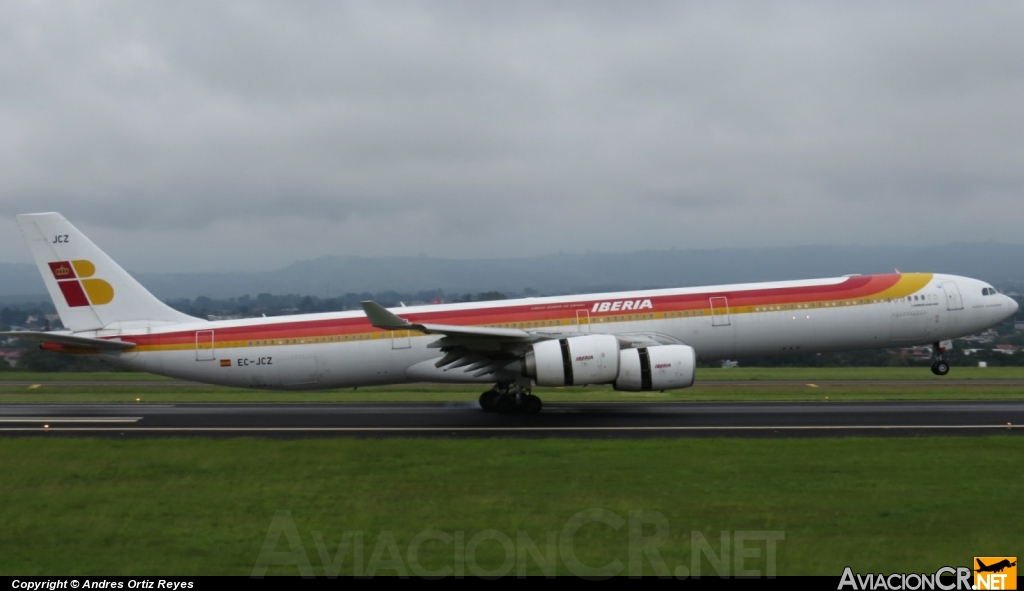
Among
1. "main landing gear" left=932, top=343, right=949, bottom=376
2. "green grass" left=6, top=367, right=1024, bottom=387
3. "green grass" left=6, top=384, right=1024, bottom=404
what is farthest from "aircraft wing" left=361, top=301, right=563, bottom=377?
"green grass" left=6, top=367, right=1024, bottom=387

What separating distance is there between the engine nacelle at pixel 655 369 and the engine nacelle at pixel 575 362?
0.37 m

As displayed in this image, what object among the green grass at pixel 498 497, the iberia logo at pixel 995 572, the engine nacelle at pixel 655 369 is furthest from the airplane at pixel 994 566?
the engine nacelle at pixel 655 369

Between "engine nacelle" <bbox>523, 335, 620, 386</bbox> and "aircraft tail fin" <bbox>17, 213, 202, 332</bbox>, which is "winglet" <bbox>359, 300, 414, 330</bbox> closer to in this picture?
"engine nacelle" <bbox>523, 335, 620, 386</bbox>

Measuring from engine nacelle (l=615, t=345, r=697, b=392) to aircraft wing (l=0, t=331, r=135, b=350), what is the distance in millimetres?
14776

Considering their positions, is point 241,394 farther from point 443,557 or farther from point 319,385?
point 443,557

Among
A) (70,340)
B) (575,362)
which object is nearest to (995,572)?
(575,362)

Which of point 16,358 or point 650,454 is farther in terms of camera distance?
point 16,358

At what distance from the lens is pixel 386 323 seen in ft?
82.0

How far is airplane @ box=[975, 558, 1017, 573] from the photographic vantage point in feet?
38.2

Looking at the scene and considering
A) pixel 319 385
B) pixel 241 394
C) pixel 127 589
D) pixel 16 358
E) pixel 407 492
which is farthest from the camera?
pixel 16 358

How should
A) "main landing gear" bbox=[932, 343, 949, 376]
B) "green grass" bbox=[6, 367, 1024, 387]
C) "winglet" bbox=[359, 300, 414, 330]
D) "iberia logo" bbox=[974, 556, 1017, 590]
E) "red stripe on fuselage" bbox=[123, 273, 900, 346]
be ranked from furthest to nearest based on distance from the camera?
"green grass" bbox=[6, 367, 1024, 387] → "main landing gear" bbox=[932, 343, 949, 376] → "red stripe on fuselage" bbox=[123, 273, 900, 346] → "winglet" bbox=[359, 300, 414, 330] → "iberia logo" bbox=[974, 556, 1017, 590]

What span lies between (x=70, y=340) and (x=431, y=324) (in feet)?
34.2

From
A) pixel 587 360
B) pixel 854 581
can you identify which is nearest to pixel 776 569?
pixel 854 581

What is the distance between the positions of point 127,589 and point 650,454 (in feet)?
37.5
